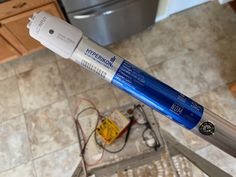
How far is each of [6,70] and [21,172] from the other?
725mm

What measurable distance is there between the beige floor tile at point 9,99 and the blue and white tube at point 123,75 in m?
1.35

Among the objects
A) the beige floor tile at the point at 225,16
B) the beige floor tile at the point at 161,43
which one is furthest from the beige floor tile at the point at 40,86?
the beige floor tile at the point at 225,16

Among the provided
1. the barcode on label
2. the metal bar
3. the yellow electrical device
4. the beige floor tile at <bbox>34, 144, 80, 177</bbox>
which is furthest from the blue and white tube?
the beige floor tile at <bbox>34, 144, 80, 177</bbox>

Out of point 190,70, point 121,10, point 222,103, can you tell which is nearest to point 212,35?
point 190,70

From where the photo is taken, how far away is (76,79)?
5.38ft

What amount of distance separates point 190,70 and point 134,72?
1341mm

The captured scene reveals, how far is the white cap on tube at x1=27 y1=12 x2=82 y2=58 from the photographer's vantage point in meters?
0.36

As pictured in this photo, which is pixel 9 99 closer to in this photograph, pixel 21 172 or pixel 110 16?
pixel 21 172

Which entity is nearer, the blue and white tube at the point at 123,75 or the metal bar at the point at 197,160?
the blue and white tube at the point at 123,75

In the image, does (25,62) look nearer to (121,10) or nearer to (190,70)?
(121,10)

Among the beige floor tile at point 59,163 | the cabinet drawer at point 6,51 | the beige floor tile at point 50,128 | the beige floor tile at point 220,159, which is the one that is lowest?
the beige floor tile at point 220,159

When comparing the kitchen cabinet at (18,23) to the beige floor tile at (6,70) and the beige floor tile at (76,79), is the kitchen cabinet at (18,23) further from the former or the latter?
the beige floor tile at (76,79)

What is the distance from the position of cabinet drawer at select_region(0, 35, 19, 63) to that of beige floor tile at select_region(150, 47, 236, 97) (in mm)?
919

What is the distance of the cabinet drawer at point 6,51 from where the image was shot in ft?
4.73
